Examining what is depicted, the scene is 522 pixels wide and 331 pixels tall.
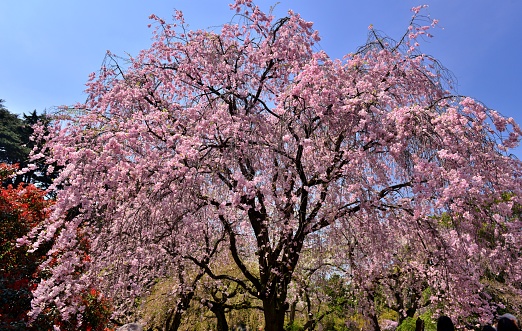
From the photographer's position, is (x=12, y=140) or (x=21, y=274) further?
(x=12, y=140)

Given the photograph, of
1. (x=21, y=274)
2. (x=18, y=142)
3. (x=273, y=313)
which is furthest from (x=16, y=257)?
A: (x=18, y=142)

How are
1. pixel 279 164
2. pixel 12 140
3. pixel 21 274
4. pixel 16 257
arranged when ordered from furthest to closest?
pixel 12 140 → pixel 16 257 → pixel 21 274 → pixel 279 164

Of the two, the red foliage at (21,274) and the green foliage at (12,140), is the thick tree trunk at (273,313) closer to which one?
the red foliage at (21,274)

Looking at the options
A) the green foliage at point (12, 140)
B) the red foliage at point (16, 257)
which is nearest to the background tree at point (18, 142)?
the green foliage at point (12, 140)

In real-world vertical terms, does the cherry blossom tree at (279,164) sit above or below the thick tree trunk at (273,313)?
above

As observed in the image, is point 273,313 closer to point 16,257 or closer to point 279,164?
point 279,164

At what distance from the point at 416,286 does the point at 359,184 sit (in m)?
8.64

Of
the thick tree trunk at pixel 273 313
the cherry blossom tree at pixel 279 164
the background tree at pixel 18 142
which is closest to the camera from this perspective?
the cherry blossom tree at pixel 279 164

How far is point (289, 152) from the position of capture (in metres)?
6.99

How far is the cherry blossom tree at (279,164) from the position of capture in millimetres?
5469

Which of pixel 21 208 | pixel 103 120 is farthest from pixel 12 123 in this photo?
pixel 103 120

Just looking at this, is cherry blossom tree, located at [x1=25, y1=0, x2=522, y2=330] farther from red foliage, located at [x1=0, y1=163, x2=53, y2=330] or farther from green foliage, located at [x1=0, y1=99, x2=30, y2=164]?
green foliage, located at [x1=0, y1=99, x2=30, y2=164]

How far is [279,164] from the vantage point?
6.96 m

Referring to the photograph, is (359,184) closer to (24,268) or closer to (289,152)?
(289,152)
